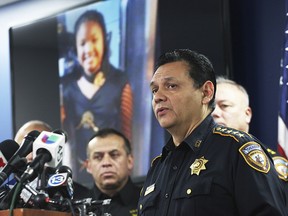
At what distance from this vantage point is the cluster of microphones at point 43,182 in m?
2.13

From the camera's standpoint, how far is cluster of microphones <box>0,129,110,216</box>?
7.00 ft

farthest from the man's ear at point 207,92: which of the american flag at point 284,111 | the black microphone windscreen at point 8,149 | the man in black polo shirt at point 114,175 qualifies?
the man in black polo shirt at point 114,175

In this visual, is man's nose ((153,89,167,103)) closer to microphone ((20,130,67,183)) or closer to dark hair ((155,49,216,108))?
dark hair ((155,49,216,108))

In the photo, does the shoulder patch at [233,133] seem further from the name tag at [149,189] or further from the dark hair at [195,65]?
the name tag at [149,189]

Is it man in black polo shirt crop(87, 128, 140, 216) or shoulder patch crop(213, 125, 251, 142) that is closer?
shoulder patch crop(213, 125, 251, 142)

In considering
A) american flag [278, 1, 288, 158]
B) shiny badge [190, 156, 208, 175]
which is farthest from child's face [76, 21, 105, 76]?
shiny badge [190, 156, 208, 175]

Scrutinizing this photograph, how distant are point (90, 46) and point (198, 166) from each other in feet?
10.3

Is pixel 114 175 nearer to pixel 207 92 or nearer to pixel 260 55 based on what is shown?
pixel 260 55

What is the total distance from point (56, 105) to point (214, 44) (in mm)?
1782

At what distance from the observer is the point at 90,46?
17.7 ft

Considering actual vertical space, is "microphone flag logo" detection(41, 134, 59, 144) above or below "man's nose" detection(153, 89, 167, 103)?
below

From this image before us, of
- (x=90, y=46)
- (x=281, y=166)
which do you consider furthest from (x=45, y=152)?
(x=90, y=46)

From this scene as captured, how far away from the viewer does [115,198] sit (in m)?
3.88

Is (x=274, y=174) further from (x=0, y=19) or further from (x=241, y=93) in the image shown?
(x=0, y=19)
